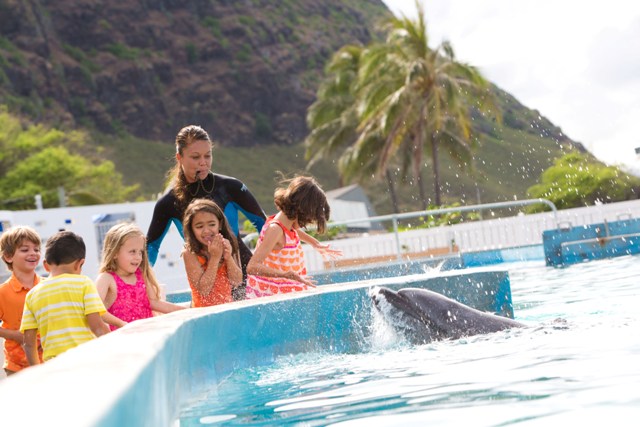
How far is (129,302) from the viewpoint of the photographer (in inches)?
220

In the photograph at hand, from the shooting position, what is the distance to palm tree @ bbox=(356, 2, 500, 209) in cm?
3139

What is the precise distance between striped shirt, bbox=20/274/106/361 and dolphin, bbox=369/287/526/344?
208 cm

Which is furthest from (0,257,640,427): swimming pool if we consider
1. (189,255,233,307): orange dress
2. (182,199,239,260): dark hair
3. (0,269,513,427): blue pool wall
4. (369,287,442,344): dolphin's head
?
(182,199,239,260): dark hair

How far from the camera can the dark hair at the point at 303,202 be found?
649cm

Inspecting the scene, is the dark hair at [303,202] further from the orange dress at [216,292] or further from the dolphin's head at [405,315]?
the dolphin's head at [405,315]

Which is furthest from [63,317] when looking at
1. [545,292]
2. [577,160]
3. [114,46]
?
[114,46]

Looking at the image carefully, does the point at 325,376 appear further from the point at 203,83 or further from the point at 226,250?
the point at 203,83

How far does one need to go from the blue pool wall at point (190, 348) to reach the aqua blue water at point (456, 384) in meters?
0.16

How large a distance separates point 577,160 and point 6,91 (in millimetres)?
65771

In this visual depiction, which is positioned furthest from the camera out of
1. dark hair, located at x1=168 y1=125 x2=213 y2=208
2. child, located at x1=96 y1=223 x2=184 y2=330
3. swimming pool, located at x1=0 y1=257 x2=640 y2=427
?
dark hair, located at x1=168 y1=125 x2=213 y2=208

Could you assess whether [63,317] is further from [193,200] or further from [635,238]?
[635,238]

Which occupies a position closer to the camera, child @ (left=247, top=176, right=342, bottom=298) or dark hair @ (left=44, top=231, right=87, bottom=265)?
dark hair @ (left=44, top=231, right=87, bottom=265)

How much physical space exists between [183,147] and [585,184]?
168 ft

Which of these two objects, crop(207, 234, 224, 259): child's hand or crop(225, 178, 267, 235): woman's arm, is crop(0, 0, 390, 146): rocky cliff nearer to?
crop(225, 178, 267, 235): woman's arm
